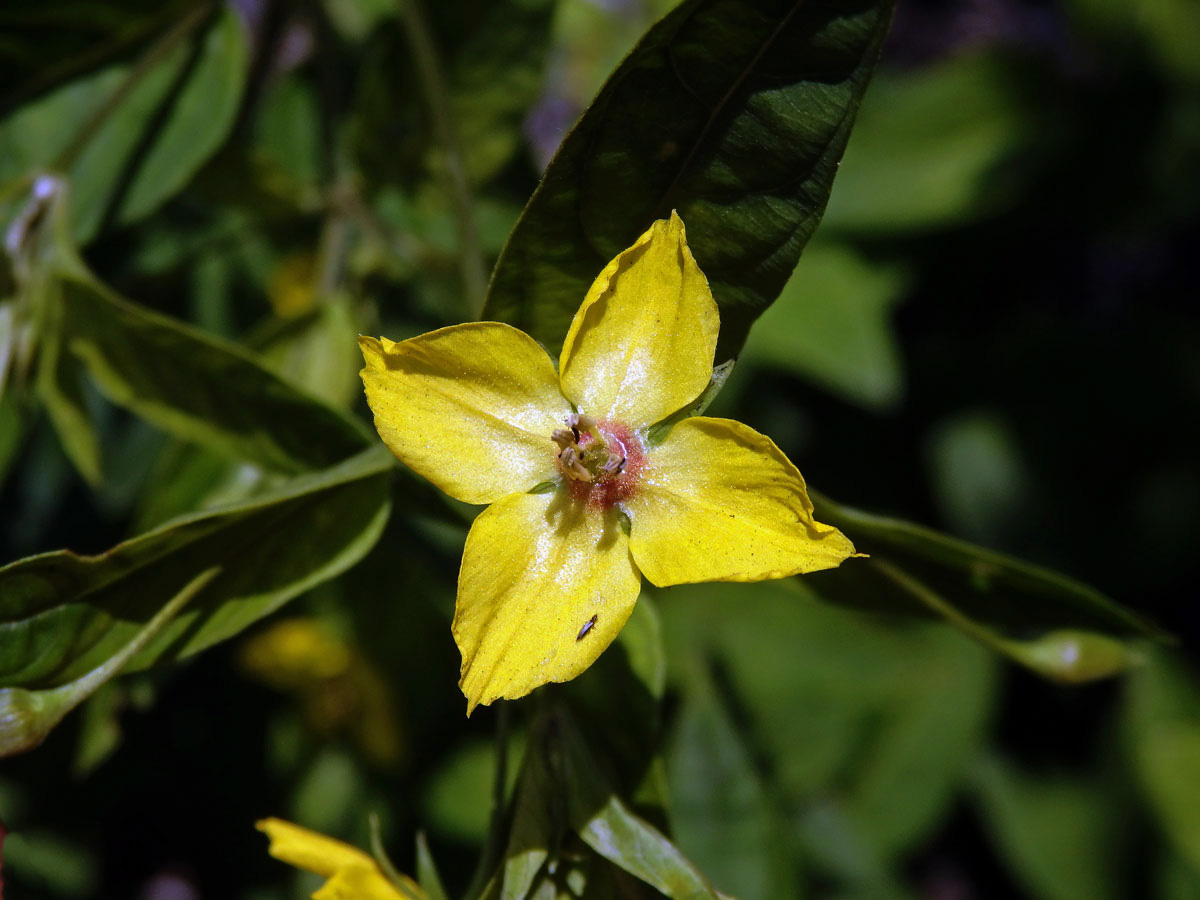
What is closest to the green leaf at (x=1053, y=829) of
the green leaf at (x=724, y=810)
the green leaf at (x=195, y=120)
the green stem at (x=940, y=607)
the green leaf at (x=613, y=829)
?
the green leaf at (x=724, y=810)

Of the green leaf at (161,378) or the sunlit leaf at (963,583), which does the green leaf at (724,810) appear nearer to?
the sunlit leaf at (963,583)

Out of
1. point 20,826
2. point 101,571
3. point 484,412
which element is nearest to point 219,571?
point 101,571

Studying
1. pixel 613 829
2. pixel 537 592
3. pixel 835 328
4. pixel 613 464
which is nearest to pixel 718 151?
pixel 613 464

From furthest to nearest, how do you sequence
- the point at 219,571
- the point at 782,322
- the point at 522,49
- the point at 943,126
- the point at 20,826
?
the point at 943,126 → the point at 782,322 → the point at 20,826 → the point at 522,49 → the point at 219,571

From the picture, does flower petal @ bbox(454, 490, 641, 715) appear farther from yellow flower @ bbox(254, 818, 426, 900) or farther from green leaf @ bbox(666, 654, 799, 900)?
green leaf @ bbox(666, 654, 799, 900)

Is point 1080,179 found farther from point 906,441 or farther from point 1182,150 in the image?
point 906,441

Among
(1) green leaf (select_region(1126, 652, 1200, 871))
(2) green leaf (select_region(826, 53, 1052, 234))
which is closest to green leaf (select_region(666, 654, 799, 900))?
(1) green leaf (select_region(1126, 652, 1200, 871))
